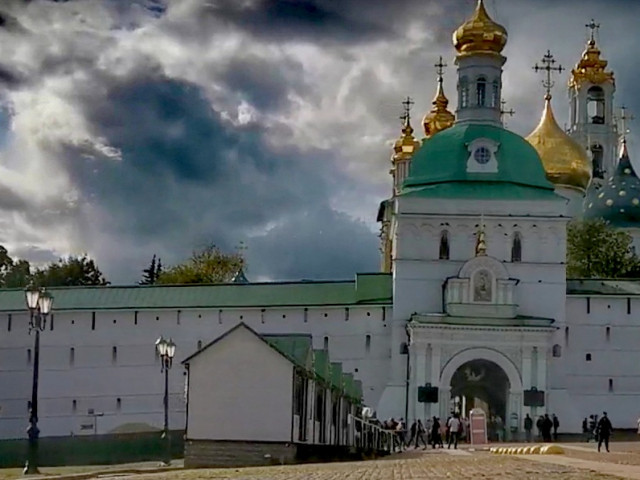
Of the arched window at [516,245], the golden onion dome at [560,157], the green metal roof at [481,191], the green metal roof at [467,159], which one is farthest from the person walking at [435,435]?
the golden onion dome at [560,157]

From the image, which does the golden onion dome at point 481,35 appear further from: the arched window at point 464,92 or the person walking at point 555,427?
the person walking at point 555,427

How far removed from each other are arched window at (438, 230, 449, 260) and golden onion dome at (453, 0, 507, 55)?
802 centimetres

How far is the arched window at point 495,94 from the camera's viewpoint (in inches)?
2094

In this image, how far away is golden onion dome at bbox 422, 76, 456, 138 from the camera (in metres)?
65.7

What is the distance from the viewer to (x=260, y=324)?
50.8 meters

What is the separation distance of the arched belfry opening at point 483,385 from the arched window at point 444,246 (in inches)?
167

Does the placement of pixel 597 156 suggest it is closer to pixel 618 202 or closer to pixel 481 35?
pixel 618 202

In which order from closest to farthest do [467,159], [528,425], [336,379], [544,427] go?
[336,379] < [544,427] < [528,425] < [467,159]

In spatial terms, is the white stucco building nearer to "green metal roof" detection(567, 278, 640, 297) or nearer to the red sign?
"green metal roof" detection(567, 278, 640, 297)

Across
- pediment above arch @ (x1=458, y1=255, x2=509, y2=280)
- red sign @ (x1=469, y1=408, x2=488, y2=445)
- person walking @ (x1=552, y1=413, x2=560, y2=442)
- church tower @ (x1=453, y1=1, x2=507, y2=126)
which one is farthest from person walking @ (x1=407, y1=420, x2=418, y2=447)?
church tower @ (x1=453, y1=1, x2=507, y2=126)

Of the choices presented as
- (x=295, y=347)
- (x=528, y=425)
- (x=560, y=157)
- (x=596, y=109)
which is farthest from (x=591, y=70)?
(x=295, y=347)

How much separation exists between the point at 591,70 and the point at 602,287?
33561 mm

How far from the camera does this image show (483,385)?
4978 cm

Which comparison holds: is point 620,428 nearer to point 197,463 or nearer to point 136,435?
point 136,435
